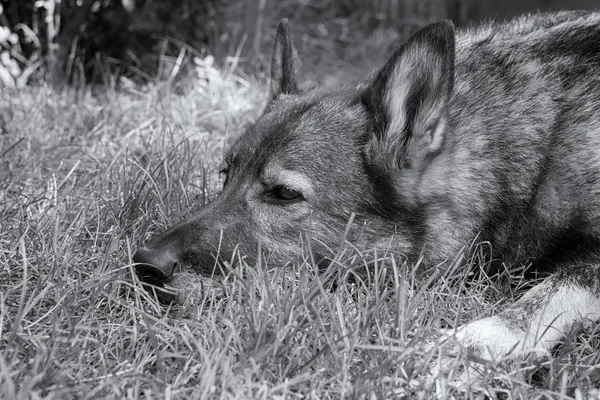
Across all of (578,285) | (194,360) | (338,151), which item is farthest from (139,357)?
(578,285)

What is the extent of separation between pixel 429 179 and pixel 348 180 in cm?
41

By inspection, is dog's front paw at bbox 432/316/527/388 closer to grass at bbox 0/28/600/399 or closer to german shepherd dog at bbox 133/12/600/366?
grass at bbox 0/28/600/399

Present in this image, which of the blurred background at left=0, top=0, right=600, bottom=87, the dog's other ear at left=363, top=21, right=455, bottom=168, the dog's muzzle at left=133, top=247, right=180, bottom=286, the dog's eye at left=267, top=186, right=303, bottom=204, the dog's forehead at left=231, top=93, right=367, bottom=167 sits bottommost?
the blurred background at left=0, top=0, right=600, bottom=87

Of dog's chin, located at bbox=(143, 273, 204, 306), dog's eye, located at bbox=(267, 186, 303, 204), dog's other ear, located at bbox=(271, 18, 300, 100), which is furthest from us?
dog's other ear, located at bbox=(271, 18, 300, 100)

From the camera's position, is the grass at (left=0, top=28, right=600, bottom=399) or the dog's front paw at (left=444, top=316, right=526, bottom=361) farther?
the dog's front paw at (left=444, top=316, right=526, bottom=361)

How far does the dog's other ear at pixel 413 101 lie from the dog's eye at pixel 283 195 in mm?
440

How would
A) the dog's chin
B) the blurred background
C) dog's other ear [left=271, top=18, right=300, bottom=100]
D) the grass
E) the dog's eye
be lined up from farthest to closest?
the blurred background, dog's other ear [left=271, top=18, right=300, bottom=100], the dog's eye, the dog's chin, the grass

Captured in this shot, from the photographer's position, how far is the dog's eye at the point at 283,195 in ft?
12.0

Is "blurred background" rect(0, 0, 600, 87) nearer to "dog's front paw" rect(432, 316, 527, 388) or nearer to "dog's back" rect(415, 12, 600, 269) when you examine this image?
"dog's back" rect(415, 12, 600, 269)

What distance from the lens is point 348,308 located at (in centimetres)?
330

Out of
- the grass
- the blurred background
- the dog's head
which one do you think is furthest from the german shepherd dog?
the blurred background

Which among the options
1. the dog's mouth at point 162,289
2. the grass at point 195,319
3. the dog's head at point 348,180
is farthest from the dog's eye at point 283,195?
the dog's mouth at point 162,289

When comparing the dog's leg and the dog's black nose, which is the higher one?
the dog's leg

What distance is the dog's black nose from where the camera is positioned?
337cm
